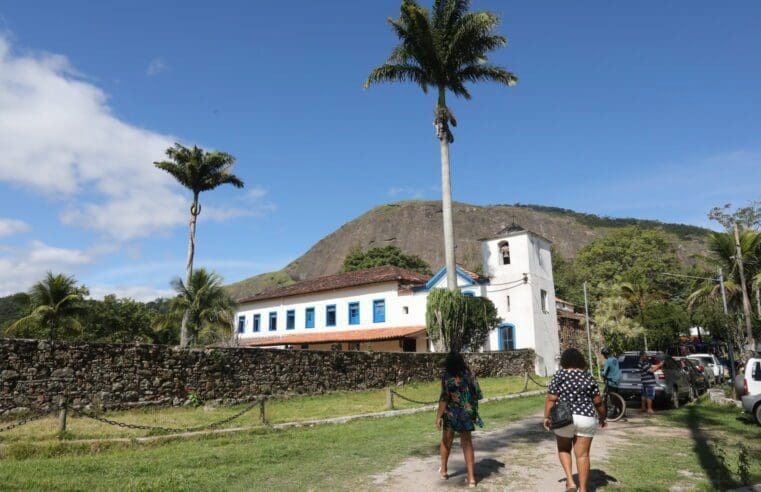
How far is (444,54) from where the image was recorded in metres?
26.7

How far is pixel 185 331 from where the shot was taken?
2844 cm

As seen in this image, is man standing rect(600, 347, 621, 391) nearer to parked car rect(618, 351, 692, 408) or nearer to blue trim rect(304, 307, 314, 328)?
parked car rect(618, 351, 692, 408)

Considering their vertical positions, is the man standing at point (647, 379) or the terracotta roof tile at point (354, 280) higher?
the terracotta roof tile at point (354, 280)

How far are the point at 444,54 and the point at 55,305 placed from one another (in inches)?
981

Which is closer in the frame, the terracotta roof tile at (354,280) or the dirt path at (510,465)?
the dirt path at (510,465)

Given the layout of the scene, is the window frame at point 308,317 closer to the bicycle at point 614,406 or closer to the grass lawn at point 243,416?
the grass lawn at point 243,416

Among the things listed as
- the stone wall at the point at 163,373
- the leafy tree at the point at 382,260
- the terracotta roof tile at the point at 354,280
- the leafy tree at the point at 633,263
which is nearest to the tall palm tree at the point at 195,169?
the terracotta roof tile at the point at 354,280

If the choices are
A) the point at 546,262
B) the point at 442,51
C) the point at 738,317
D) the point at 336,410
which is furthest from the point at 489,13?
the point at 336,410

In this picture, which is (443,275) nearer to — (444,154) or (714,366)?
(444,154)

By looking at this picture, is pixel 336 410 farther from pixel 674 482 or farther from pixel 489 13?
pixel 489 13

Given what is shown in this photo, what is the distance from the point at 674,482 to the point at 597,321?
1288 inches

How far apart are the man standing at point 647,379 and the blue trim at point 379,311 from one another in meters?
22.4

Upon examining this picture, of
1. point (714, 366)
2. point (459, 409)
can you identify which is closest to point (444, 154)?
point (714, 366)

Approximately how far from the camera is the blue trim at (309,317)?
38.9 meters
